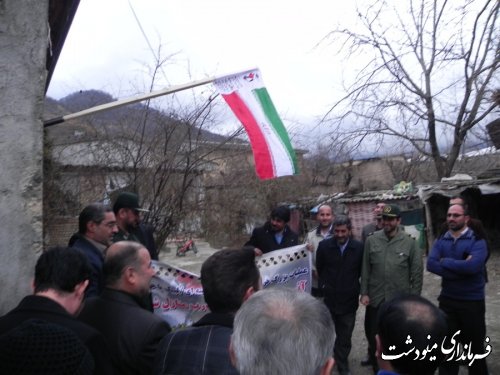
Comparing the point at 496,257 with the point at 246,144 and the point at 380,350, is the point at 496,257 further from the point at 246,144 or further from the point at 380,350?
the point at 380,350

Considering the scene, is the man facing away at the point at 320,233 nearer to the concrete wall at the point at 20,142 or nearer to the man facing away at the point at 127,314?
the man facing away at the point at 127,314

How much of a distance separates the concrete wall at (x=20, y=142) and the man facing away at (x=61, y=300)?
3.62 ft

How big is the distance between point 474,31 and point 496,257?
7.12m

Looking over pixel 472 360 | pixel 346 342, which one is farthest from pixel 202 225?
pixel 472 360

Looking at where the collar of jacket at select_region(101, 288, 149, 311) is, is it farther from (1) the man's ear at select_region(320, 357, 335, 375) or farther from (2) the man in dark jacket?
(2) the man in dark jacket

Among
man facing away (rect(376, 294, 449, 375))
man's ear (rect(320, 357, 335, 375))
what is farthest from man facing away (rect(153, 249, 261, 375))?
man facing away (rect(376, 294, 449, 375))

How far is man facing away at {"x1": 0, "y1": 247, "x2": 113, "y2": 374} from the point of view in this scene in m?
1.93

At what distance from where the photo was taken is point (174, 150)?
8.76 meters

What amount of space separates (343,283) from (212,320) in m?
3.17

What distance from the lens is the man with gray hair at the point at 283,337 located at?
1.44m

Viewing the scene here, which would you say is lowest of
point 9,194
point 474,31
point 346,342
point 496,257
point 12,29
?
point 496,257

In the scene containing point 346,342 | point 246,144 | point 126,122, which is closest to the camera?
point 346,342

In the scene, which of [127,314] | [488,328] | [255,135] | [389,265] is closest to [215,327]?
[127,314]

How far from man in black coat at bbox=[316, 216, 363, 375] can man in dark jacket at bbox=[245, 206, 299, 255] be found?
620mm
